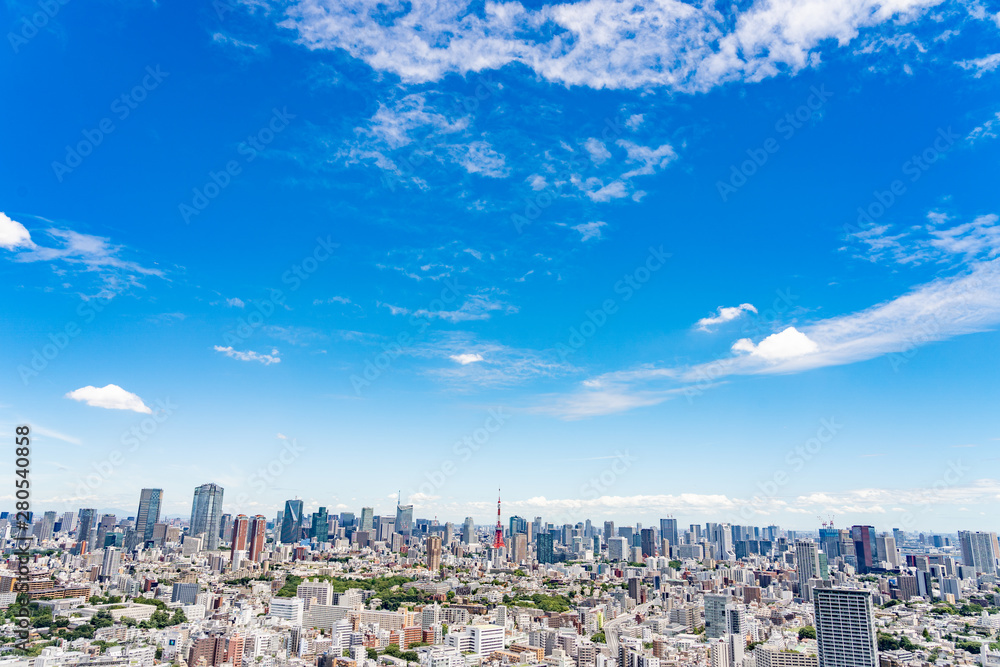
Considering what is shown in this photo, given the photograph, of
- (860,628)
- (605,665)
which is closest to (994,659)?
(860,628)

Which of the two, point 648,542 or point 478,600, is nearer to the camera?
point 478,600

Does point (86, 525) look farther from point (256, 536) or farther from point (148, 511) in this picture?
point (256, 536)

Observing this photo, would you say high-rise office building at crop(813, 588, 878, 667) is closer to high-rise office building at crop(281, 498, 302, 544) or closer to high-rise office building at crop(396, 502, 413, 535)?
high-rise office building at crop(281, 498, 302, 544)

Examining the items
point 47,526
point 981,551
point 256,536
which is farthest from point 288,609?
point 981,551

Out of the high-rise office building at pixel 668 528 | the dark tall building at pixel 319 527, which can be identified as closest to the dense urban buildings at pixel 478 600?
the dark tall building at pixel 319 527

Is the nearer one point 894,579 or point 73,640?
point 73,640

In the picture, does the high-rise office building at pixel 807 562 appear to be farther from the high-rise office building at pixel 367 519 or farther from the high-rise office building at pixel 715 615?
the high-rise office building at pixel 367 519

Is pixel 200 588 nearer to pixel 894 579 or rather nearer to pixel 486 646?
pixel 486 646
